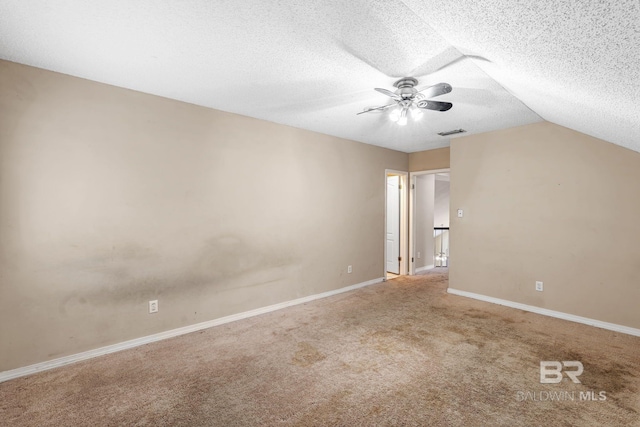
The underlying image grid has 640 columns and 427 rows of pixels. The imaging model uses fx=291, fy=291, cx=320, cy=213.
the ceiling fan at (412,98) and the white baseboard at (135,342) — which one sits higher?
the ceiling fan at (412,98)

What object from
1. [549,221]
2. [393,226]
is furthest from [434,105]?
[393,226]

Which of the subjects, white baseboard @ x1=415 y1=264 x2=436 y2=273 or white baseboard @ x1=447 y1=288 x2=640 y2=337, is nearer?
white baseboard @ x1=447 y1=288 x2=640 y2=337

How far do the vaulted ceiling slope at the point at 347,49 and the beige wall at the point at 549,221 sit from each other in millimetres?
553

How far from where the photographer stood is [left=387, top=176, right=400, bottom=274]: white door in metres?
6.03

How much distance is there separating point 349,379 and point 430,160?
175 inches

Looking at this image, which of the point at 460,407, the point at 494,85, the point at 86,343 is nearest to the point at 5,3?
the point at 86,343

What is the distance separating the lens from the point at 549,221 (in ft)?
12.6

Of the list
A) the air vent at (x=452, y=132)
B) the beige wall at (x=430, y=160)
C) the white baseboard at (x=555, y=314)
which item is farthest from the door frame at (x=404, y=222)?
the air vent at (x=452, y=132)

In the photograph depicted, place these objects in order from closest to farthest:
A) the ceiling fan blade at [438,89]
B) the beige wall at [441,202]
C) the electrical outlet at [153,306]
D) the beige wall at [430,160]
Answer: the ceiling fan blade at [438,89], the electrical outlet at [153,306], the beige wall at [430,160], the beige wall at [441,202]

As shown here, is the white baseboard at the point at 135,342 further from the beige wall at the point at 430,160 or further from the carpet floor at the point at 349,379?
the beige wall at the point at 430,160

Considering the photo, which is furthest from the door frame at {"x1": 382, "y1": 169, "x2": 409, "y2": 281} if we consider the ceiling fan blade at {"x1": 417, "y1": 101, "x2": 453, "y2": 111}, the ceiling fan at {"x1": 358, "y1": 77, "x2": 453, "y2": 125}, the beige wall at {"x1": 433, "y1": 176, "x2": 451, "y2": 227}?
the ceiling fan blade at {"x1": 417, "y1": 101, "x2": 453, "y2": 111}

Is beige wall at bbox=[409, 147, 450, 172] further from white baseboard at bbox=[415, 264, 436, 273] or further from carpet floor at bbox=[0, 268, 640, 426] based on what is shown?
carpet floor at bbox=[0, 268, 640, 426]

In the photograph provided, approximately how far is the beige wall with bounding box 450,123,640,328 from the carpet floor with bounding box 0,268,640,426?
527mm

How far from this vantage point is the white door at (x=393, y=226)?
6031mm
